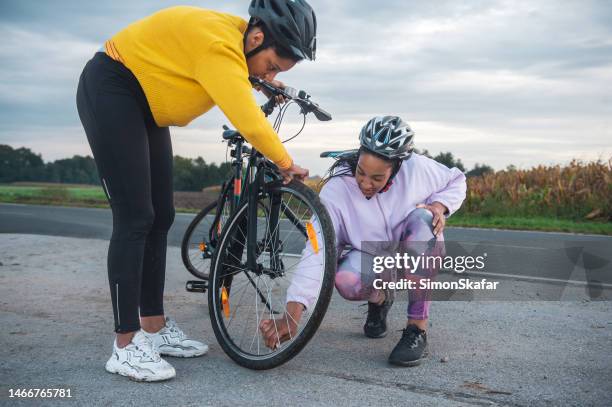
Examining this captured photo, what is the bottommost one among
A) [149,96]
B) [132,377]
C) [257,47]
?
[132,377]

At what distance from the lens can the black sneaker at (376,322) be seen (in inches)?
157

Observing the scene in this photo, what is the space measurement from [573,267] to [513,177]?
1070 cm

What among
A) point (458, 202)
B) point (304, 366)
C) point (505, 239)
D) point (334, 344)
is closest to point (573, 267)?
point (505, 239)

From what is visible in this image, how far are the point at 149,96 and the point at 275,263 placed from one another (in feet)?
3.96

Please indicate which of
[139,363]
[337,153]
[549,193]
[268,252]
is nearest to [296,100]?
[337,153]

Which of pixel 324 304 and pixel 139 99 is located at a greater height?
pixel 139 99

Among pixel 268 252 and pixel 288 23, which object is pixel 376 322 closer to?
pixel 268 252

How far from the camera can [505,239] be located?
1031 centimetres

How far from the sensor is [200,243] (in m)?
5.71

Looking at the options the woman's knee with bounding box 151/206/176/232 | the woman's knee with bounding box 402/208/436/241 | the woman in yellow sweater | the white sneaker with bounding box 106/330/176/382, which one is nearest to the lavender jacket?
the woman's knee with bounding box 402/208/436/241

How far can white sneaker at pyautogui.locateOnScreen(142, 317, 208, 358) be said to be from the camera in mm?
3551

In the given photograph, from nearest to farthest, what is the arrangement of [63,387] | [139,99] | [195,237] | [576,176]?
1. [63,387]
2. [139,99]
3. [195,237]
4. [576,176]

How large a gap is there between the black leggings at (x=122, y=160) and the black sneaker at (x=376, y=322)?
151cm

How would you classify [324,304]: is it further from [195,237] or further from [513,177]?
[513,177]
